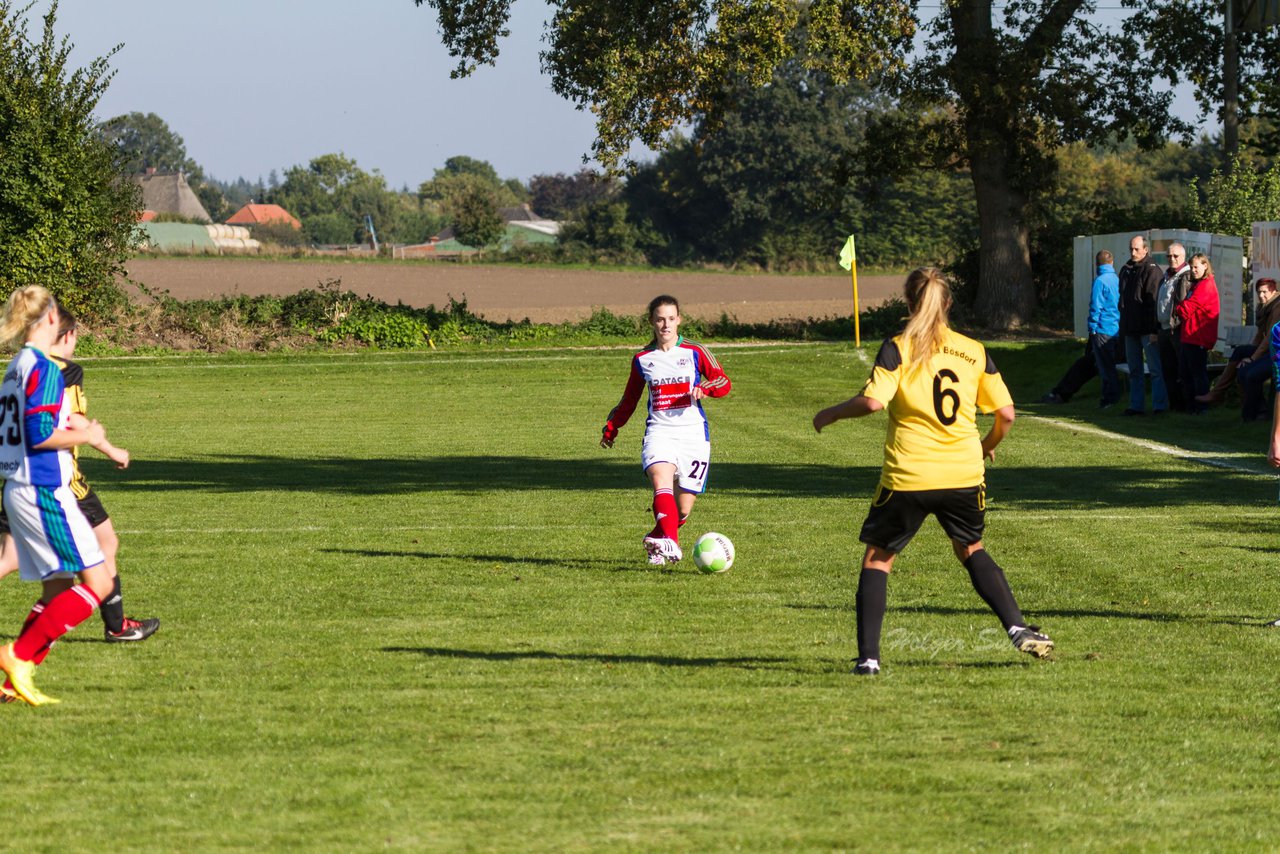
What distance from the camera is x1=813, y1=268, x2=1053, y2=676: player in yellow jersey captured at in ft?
22.2

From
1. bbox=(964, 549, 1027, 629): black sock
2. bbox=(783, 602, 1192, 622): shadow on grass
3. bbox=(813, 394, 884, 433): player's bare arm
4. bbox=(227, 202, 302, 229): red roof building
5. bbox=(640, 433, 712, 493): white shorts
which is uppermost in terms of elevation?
bbox=(227, 202, 302, 229): red roof building

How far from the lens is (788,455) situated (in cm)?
1825

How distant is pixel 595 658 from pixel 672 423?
3201 millimetres

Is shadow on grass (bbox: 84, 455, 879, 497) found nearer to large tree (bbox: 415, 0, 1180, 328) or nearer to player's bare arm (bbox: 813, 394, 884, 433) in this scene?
player's bare arm (bbox: 813, 394, 884, 433)

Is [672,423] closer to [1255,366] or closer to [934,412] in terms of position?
[934,412]

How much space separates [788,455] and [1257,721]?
1195 centimetres

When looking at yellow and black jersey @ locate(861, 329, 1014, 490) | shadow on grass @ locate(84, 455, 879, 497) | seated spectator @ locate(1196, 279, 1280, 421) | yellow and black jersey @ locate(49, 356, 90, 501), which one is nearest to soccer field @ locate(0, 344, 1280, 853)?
shadow on grass @ locate(84, 455, 879, 497)

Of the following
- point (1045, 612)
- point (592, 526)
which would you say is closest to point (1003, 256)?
point (592, 526)

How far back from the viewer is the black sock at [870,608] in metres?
6.96

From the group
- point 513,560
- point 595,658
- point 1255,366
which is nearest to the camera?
point 595,658

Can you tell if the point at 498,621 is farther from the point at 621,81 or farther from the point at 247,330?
the point at 247,330

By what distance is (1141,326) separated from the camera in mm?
21141

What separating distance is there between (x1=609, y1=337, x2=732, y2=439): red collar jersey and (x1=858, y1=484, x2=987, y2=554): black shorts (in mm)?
3508

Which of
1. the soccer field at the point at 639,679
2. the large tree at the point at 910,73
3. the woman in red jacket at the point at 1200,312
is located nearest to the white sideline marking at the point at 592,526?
the soccer field at the point at 639,679
